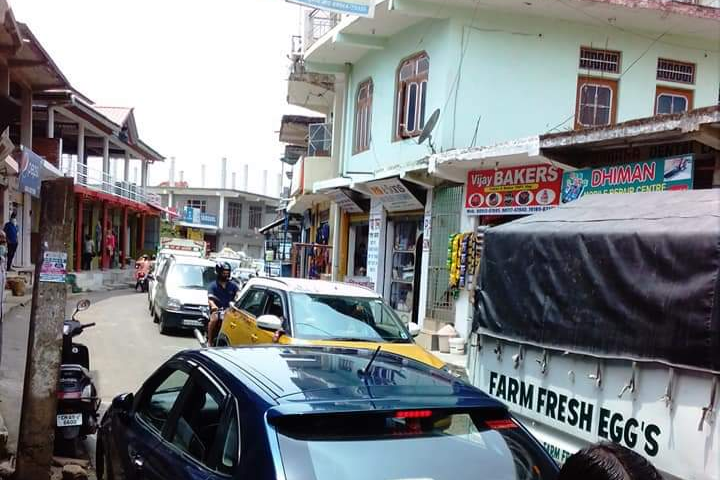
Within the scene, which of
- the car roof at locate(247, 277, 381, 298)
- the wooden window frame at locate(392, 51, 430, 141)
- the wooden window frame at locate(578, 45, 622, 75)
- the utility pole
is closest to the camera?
the utility pole

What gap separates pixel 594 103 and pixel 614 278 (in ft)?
32.7

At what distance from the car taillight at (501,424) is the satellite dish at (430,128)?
1002 centimetres

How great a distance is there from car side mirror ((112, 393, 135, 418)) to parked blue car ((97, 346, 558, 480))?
520 mm

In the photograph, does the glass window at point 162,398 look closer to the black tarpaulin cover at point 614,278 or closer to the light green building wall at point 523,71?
the black tarpaulin cover at point 614,278

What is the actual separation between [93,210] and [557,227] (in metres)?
28.7

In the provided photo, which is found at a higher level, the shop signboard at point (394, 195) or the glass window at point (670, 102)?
the glass window at point (670, 102)

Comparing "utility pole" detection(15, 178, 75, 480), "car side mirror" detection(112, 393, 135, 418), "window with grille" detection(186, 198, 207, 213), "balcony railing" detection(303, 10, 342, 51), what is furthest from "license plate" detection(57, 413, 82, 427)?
"window with grille" detection(186, 198, 207, 213)

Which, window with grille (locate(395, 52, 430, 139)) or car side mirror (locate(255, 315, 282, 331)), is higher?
window with grille (locate(395, 52, 430, 139))

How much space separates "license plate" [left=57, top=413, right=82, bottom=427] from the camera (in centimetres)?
518

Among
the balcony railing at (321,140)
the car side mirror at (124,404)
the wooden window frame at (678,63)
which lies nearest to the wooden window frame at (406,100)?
the wooden window frame at (678,63)

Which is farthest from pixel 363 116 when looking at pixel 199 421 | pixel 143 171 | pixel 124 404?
pixel 143 171

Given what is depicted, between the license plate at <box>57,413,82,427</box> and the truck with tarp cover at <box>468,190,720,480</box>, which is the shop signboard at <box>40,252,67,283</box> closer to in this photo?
the license plate at <box>57,413,82,427</box>

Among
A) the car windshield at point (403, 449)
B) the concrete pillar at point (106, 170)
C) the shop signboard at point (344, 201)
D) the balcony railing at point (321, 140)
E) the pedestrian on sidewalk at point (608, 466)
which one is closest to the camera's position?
the pedestrian on sidewalk at point (608, 466)

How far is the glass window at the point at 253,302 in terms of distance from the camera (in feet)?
25.0
